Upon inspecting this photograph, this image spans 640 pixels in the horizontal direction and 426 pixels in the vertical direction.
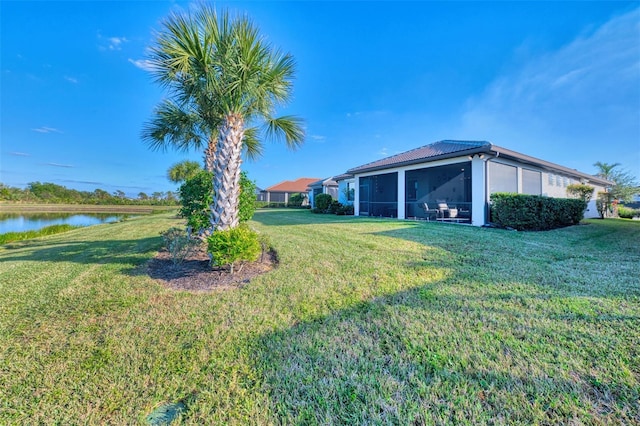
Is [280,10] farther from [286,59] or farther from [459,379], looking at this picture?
[459,379]

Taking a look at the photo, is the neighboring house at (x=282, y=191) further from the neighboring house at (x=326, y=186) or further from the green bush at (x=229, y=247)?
the green bush at (x=229, y=247)

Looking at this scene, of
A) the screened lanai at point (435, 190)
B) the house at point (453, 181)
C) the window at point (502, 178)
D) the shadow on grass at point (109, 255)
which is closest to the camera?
the shadow on grass at point (109, 255)

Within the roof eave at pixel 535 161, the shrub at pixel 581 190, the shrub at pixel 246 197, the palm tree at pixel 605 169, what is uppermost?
the palm tree at pixel 605 169

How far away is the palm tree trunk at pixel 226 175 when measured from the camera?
5.30 m

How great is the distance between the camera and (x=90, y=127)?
22.0 metres

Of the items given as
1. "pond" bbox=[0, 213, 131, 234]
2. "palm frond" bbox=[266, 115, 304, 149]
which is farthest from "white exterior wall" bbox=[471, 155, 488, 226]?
"pond" bbox=[0, 213, 131, 234]

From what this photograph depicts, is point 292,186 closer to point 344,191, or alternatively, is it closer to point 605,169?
point 344,191

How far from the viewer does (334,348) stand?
2400 millimetres

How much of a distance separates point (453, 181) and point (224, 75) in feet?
50.2

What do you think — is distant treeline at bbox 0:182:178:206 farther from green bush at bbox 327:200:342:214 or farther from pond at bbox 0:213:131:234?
green bush at bbox 327:200:342:214

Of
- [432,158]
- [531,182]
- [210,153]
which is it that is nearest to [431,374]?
[210,153]

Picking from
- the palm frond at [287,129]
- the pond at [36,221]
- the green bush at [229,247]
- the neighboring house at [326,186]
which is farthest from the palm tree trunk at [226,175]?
the neighboring house at [326,186]

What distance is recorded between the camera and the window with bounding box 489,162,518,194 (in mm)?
11523

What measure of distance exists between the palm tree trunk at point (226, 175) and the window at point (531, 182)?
14969mm
